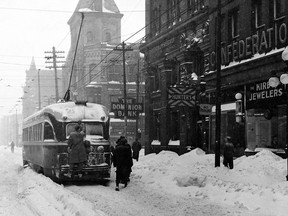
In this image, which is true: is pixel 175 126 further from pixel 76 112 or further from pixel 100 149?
pixel 100 149

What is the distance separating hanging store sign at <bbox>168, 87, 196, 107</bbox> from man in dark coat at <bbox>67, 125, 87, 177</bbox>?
37.8ft

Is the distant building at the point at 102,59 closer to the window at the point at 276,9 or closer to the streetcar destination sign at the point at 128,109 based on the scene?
the streetcar destination sign at the point at 128,109

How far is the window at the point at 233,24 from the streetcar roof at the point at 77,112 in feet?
32.4

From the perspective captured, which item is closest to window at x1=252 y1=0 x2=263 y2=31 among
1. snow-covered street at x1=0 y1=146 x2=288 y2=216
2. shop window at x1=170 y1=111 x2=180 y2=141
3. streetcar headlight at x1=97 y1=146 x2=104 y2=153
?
snow-covered street at x1=0 y1=146 x2=288 y2=216

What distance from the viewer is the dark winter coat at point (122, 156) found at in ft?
49.2

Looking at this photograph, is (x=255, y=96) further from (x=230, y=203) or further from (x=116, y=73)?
(x=116, y=73)

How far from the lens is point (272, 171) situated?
16.6 metres

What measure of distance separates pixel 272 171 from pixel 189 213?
24.3 feet

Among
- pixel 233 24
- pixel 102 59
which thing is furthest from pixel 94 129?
pixel 102 59

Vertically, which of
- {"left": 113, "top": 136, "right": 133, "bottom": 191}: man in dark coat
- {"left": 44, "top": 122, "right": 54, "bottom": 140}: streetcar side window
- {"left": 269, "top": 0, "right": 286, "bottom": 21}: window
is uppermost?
{"left": 269, "top": 0, "right": 286, "bottom": 21}: window

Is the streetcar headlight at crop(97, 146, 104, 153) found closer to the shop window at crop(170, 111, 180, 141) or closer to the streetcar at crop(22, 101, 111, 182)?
the streetcar at crop(22, 101, 111, 182)

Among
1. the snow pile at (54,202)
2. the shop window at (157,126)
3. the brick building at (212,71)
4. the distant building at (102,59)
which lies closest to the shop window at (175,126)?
the brick building at (212,71)

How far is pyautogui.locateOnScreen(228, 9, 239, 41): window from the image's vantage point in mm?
24600

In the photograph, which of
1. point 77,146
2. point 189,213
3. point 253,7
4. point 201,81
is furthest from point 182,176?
point 201,81
